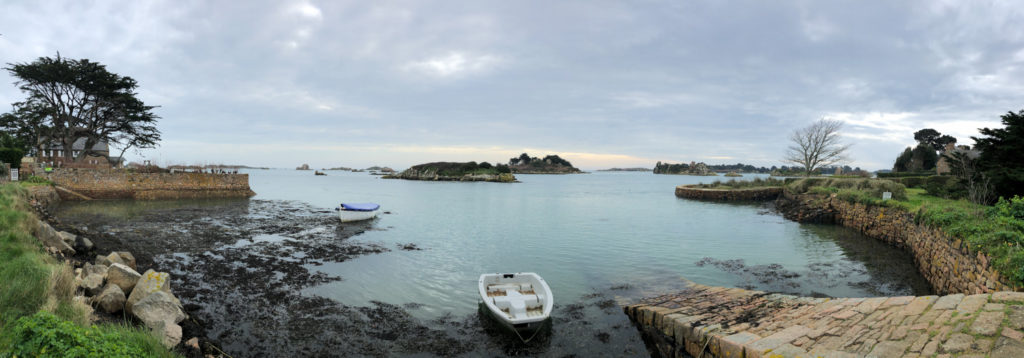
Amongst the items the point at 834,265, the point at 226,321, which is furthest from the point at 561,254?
the point at 226,321

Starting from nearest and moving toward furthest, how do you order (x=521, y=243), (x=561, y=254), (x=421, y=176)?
(x=561, y=254) → (x=521, y=243) → (x=421, y=176)

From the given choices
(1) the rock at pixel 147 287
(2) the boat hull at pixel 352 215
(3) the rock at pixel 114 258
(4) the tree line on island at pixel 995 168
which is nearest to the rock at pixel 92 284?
(1) the rock at pixel 147 287

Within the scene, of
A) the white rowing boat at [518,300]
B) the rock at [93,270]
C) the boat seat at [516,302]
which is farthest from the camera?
the boat seat at [516,302]

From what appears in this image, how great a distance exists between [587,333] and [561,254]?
26.2 ft

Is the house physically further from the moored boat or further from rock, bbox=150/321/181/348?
rock, bbox=150/321/181/348

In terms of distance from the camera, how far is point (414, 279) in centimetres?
1213

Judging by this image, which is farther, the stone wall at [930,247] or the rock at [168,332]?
the stone wall at [930,247]

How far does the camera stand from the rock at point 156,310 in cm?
655

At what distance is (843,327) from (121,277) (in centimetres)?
1218

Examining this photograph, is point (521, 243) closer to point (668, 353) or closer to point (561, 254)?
point (561, 254)

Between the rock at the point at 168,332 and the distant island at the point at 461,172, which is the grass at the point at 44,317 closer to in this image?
the rock at the point at 168,332

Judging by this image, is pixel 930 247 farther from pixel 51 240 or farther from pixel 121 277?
pixel 51 240

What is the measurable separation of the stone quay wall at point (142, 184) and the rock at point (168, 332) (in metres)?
34.6

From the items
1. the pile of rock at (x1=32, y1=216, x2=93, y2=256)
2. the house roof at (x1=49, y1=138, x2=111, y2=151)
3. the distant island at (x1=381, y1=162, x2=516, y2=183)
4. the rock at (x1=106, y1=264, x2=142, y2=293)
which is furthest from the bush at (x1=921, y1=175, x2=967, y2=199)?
the distant island at (x1=381, y1=162, x2=516, y2=183)
